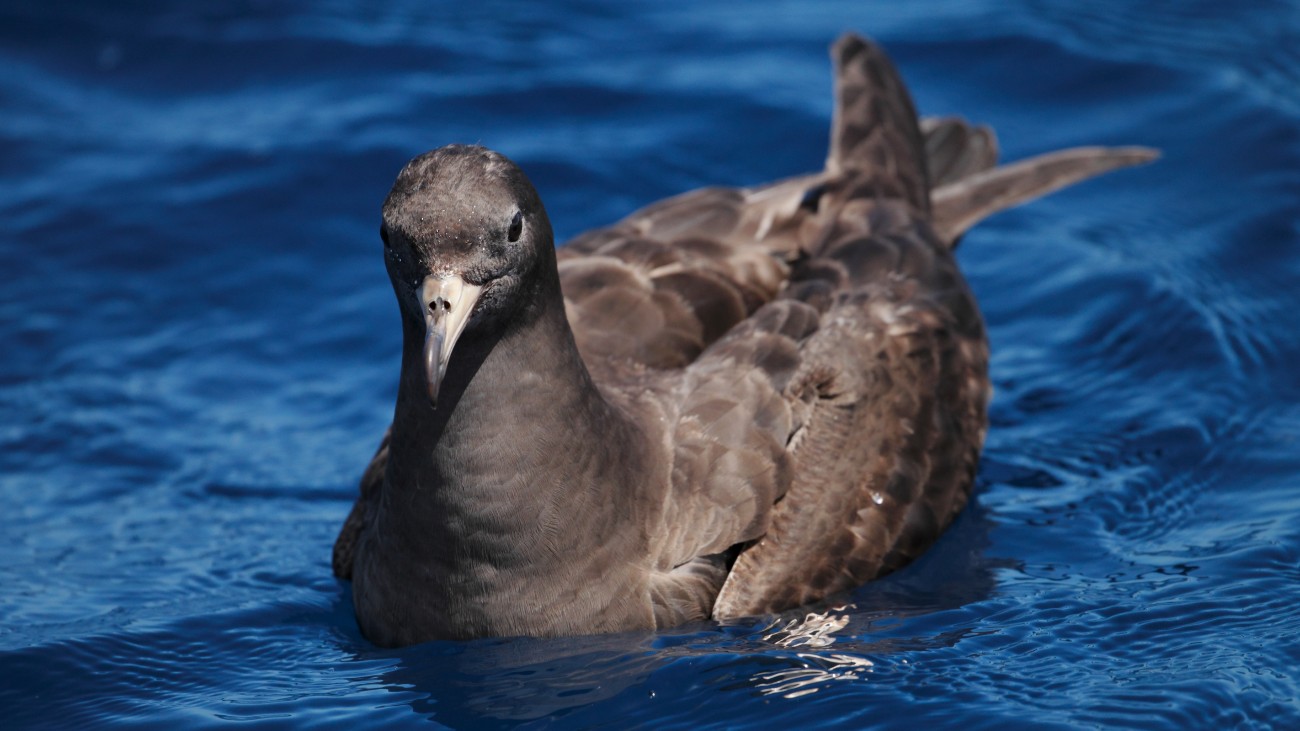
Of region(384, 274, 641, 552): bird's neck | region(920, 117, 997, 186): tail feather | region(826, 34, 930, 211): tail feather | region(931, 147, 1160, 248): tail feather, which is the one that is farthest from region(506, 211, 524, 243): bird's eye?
region(920, 117, 997, 186): tail feather

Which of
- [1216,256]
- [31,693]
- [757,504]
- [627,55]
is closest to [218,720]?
[31,693]

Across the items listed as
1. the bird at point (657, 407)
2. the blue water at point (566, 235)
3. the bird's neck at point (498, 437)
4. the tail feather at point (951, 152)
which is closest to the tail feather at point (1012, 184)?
the tail feather at point (951, 152)

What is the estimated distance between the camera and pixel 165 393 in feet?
28.0

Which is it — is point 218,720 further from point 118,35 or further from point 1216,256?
point 118,35

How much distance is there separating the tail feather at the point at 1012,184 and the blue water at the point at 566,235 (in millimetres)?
820

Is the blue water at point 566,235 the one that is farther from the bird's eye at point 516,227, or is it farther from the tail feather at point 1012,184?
the bird's eye at point 516,227

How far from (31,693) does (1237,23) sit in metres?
8.84

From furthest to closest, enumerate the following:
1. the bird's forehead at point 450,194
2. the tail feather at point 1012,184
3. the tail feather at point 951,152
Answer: the tail feather at point 951,152 → the tail feather at point 1012,184 → the bird's forehead at point 450,194

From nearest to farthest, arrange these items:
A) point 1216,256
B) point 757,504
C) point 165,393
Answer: point 757,504, point 165,393, point 1216,256

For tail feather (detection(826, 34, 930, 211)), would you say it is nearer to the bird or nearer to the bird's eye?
the bird

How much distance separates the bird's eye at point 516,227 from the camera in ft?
17.0

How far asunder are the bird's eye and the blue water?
1.38 metres

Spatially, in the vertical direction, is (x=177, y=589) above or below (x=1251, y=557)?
above

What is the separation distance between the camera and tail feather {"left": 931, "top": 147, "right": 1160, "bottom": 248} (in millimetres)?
8086
